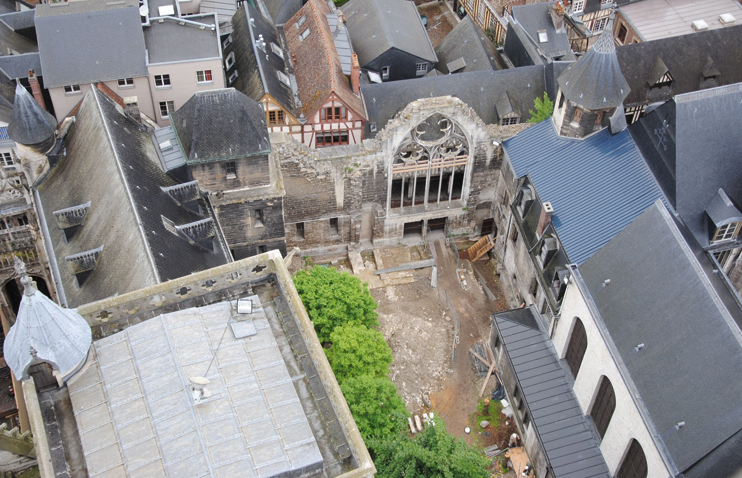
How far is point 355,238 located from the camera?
61.1 metres

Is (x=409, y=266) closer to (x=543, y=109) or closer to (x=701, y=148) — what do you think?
(x=543, y=109)

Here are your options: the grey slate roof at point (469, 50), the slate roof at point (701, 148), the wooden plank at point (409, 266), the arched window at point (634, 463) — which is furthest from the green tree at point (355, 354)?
the grey slate roof at point (469, 50)

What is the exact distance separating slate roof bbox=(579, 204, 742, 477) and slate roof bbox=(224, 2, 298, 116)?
94.0 feet

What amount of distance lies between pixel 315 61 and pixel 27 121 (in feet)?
78.5

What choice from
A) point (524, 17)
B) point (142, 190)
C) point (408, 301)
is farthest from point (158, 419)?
point (524, 17)

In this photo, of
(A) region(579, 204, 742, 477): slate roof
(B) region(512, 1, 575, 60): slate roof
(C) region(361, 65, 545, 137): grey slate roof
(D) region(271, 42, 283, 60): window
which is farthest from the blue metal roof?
(D) region(271, 42, 283, 60): window

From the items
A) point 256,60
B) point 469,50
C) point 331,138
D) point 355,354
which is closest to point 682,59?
point 469,50

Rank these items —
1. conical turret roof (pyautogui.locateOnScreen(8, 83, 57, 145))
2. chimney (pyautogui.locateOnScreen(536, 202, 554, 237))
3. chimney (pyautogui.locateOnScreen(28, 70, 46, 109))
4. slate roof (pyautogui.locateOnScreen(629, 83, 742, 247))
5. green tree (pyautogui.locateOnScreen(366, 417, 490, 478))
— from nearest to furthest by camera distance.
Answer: green tree (pyautogui.locateOnScreen(366, 417, 490, 478)) → conical turret roof (pyautogui.locateOnScreen(8, 83, 57, 145)) → slate roof (pyautogui.locateOnScreen(629, 83, 742, 247)) → chimney (pyautogui.locateOnScreen(536, 202, 554, 237)) → chimney (pyautogui.locateOnScreen(28, 70, 46, 109))

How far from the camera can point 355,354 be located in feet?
150

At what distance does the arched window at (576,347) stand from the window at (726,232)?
1088 centimetres

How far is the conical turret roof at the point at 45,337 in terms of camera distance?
24344 mm

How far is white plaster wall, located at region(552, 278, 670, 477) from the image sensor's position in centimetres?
3825

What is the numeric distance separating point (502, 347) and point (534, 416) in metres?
6.21

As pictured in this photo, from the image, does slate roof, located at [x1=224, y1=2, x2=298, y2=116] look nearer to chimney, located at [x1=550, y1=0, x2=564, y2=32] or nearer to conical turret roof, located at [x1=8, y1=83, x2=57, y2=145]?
conical turret roof, located at [x1=8, y1=83, x2=57, y2=145]
